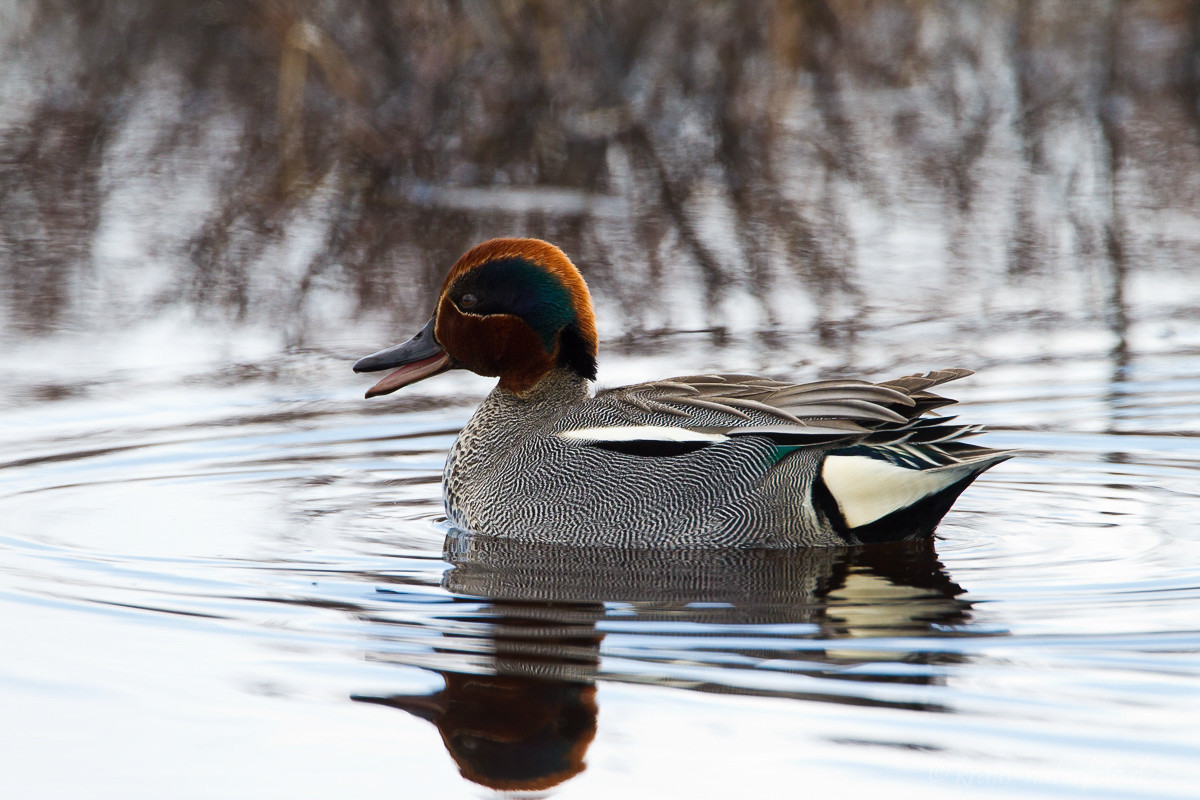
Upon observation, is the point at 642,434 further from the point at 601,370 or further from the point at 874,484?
the point at 601,370

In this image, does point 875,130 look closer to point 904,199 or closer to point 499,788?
point 904,199

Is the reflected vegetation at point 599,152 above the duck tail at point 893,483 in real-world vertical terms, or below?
above

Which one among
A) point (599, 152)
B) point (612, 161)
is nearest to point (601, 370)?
point (612, 161)

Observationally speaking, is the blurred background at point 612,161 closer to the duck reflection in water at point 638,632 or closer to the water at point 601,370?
the water at point 601,370

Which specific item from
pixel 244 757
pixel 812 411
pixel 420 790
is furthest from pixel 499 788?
pixel 812 411

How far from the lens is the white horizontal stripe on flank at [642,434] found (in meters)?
5.42

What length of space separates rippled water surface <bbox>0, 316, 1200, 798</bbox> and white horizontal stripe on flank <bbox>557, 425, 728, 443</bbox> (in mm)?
393

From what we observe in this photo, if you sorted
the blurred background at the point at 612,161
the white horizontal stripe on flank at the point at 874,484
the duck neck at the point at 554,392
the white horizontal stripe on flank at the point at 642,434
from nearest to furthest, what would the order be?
the white horizontal stripe on flank at the point at 874,484 < the white horizontal stripe on flank at the point at 642,434 < the duck neck at the point at 554,392 < the blurred background at the point at 612,161

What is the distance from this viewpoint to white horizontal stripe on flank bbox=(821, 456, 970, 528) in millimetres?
5293

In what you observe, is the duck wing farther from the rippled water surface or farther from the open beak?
the open beak

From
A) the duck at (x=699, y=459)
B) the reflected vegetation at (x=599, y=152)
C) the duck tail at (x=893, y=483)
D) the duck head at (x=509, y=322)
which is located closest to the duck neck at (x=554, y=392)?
the duck head at (x=509, y=322)

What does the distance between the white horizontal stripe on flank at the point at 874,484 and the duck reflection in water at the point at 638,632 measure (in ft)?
0.53

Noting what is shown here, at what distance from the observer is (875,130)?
13.8 metres

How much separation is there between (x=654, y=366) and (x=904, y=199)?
14.1 feet
